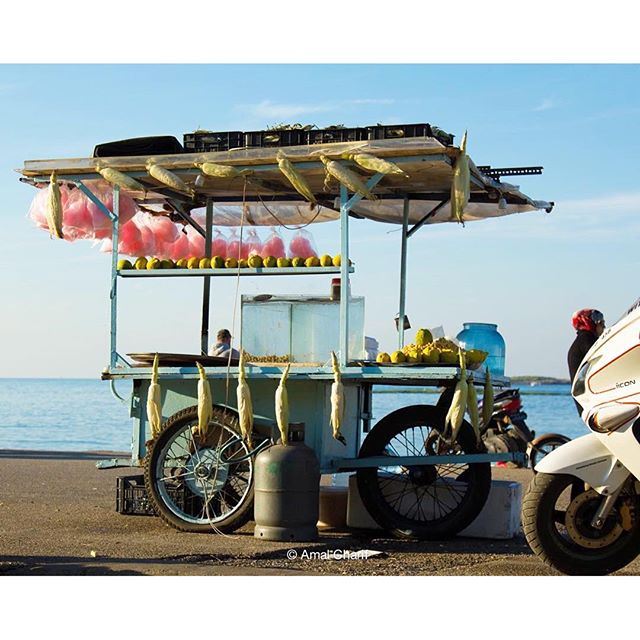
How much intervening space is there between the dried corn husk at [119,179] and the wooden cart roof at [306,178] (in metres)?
0.06

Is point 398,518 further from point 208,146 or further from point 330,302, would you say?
point 208,146

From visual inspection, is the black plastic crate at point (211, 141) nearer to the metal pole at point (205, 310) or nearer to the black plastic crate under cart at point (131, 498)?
the metal pole at point (205, 310)

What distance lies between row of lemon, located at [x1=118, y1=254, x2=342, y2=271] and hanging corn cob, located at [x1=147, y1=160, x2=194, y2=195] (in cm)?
62

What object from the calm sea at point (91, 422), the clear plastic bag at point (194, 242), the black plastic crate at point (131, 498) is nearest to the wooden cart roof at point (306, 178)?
the clear plastic bag at point (194, 242)

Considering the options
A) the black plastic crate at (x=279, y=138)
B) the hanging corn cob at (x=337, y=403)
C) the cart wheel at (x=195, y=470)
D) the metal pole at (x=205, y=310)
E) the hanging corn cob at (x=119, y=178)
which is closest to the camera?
the hanging corn cob at (x=337, y=403)

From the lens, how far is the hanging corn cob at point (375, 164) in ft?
31.2

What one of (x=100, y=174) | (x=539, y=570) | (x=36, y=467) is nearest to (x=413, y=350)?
(x=539, y=570)

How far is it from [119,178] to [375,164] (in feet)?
7.18

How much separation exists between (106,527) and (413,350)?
2.87 m

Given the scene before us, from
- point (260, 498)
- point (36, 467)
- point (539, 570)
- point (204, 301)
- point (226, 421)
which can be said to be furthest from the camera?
point (36, 467)

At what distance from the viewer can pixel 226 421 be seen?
9938mm

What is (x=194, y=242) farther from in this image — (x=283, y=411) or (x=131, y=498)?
(x=283, y=411)

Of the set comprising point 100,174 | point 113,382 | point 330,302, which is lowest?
point 113,382

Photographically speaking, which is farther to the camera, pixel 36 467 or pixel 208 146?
pixel 36 467
